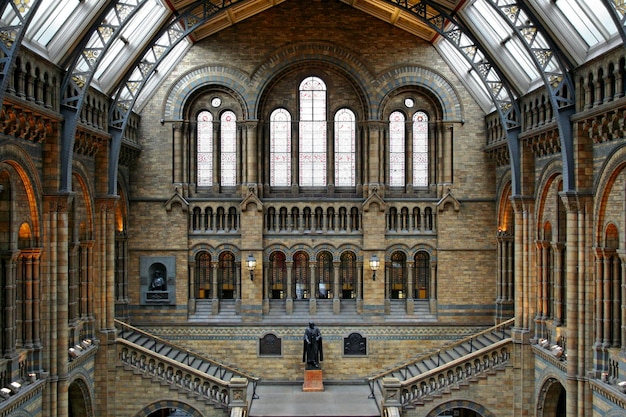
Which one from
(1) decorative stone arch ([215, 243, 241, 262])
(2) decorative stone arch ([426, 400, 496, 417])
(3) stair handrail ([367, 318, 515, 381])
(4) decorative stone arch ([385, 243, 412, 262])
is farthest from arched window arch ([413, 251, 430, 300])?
(1) decorative stone arch ([215, 243, 241, 262])

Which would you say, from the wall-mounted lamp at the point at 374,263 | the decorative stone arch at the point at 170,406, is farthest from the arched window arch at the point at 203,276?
the wall-mounted lamp at the point at 374,263

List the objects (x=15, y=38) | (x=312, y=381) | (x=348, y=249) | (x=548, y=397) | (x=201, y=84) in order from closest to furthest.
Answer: (x=15, y=38) < (x=548, y=397) < (x=312, y=381) < (x=201, y=84) < (x=348, y=249)

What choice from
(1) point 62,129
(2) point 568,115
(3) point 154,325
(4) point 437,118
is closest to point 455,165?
(4) point 437,118

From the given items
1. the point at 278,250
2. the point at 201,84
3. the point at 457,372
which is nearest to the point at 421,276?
the point at 457,372

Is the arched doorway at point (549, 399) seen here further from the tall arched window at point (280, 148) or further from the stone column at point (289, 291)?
the tall arched window at point (280, 148)

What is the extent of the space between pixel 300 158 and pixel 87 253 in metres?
11.4

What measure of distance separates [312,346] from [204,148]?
10.7m

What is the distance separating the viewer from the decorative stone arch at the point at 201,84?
31.7 meters

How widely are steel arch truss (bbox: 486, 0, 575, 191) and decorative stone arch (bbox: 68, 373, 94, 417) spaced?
1813 cm

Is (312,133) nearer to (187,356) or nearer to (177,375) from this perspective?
(187,356)

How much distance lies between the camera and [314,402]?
27938mm

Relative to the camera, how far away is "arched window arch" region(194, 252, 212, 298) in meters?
32.4

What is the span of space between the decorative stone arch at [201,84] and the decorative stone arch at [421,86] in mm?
6016

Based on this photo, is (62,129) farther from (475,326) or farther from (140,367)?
(475,326)
